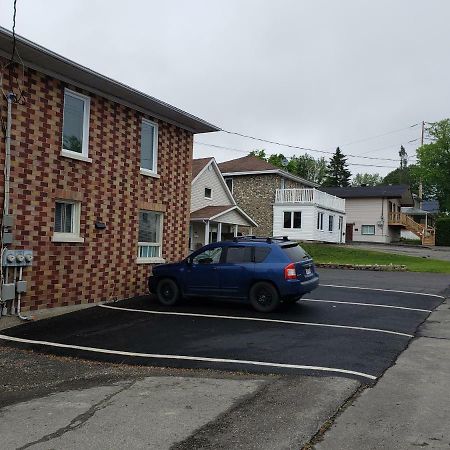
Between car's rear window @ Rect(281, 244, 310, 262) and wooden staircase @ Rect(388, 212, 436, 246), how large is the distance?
40.4 m

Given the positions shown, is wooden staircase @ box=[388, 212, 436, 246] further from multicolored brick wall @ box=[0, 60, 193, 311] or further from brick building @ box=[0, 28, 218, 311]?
brick building @ box=[0, 28, 218, 311]

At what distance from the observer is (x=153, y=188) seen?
1450cm

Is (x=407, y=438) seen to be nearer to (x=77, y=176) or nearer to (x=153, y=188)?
(x=77, y=176)

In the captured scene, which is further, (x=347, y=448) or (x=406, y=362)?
(x=406, y=362)

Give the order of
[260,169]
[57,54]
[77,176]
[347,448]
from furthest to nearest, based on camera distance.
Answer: [260,169], [77,176], [57,54], [347,448]

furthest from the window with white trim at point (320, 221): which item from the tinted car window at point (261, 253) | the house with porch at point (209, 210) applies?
the tinted car window at point (261, 253)

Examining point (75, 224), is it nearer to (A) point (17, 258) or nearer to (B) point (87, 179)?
(B) point (87, 179)

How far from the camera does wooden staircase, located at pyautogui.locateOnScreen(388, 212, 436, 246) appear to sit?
48125 millimetres

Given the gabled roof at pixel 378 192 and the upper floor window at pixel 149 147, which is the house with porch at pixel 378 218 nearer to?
the gabled roof at pixel 378 192

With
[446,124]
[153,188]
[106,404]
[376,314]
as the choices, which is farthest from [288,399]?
[446,124]

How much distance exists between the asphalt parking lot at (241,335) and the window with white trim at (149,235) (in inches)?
72.4

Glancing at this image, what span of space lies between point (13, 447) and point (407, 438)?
11.1ft

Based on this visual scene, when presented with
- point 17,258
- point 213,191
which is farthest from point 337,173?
point 17,258

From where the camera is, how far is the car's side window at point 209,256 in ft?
39.0
